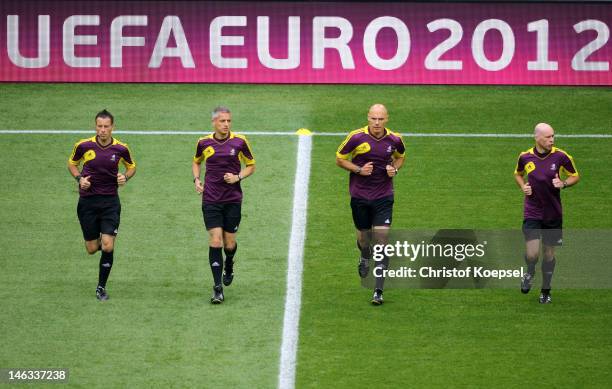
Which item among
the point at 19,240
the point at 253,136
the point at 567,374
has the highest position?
the point at 253,136

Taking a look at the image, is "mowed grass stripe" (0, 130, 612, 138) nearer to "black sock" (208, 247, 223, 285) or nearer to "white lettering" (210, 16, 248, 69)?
"white lettering" (210, 16, 248, 69)

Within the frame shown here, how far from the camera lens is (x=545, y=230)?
16.3 m

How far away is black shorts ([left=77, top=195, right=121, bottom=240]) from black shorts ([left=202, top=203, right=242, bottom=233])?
1.11m

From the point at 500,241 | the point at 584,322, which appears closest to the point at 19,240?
the point at 500,241

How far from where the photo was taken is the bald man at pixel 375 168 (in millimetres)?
16453

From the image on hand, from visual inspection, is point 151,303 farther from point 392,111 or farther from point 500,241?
point 392,111

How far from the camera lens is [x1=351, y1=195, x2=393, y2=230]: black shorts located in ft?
54.2

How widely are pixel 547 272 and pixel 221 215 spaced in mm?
4102

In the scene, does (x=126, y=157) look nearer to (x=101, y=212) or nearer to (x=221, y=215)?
(x=101, y=212)

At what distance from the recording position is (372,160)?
16.5 m

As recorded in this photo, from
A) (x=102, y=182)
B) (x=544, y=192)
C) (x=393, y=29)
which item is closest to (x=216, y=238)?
(x=102, y=182)

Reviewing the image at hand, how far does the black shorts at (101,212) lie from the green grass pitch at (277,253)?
0.98 metres

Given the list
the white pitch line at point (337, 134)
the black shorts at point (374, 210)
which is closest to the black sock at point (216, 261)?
the black shorts at point (374, 210)

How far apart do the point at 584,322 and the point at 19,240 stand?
800 centimetres
